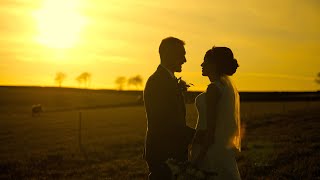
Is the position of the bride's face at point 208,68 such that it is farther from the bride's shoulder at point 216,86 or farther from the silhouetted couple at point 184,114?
the bride's shoulder at point 216,86

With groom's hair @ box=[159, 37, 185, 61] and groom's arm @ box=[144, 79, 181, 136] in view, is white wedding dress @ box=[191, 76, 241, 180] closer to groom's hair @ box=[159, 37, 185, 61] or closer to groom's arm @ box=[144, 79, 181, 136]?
groom's arm @ box=[144, 79, 181, 136]

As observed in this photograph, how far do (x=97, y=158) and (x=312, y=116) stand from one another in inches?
839

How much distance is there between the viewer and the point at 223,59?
6914 mm

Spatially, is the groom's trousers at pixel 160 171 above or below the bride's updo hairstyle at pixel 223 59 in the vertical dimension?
below

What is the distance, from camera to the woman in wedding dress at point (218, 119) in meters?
6.83

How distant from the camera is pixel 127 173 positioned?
1457 centimetres

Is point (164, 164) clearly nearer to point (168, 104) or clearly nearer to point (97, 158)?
point (168, 104)

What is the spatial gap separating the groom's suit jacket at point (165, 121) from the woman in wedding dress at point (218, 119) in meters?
0.23

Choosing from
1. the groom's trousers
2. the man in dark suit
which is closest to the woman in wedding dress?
the man in dark suit

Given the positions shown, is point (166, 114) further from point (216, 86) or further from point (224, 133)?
point (224, 133)

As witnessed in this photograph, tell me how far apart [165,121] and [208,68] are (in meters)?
0.93

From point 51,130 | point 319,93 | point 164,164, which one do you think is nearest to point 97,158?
point 164,164

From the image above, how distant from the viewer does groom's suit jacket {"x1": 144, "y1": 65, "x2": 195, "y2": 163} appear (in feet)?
22.4

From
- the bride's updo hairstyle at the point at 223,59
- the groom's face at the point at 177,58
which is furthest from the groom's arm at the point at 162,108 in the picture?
the bride's updo hairstyle at the point at 223,59
